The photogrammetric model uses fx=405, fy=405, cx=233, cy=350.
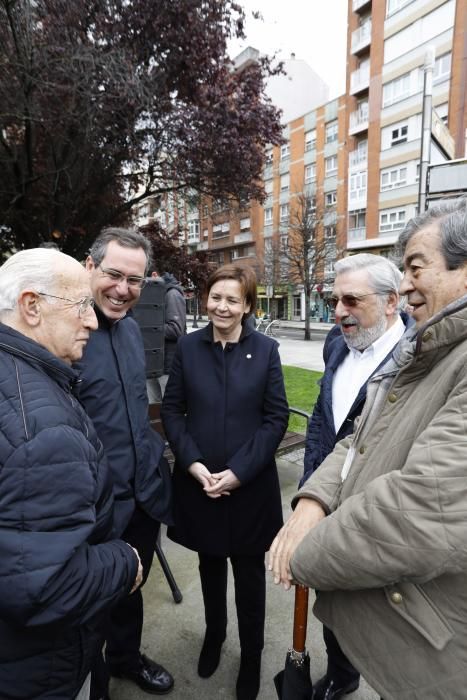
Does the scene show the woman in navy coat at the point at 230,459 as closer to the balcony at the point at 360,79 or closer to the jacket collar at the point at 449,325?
the jacket collar at the point at 449,325

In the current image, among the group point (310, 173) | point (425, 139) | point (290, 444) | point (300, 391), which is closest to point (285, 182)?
point (310, 173)

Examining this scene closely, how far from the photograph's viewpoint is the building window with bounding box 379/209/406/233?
87.5 ft

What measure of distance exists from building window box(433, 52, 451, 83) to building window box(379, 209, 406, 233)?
7317 millimetres

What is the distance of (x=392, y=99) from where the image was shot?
2625 centimetres

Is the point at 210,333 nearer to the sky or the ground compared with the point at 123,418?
nearer to the sky

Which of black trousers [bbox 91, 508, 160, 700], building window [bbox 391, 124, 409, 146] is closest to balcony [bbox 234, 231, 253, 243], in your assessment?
building window [bbox 391, 124, 409, 146]

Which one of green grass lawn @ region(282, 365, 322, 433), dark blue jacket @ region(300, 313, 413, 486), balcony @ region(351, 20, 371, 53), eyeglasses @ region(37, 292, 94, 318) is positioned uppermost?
balcony @ region(351, 20, 371, 53)

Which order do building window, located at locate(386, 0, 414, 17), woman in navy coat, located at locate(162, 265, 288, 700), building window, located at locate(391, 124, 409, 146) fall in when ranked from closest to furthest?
woman in navy coat, located at locate(162, 265, 288, 700)
building window, located at locate(386, 0, 414, 17)
building window, located at locate(391, 124, 409, 146)

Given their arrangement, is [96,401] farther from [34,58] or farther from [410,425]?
[34,58]

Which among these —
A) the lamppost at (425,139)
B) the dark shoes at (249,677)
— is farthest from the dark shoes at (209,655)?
the lamppost at (425,139)

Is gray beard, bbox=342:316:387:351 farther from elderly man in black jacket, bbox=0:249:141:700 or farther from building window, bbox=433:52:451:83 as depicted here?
building window, bbox=433:52:451:83

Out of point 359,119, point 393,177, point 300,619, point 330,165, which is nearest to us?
point 300,619

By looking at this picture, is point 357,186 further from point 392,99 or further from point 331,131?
point 331,131

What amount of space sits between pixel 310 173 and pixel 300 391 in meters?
32.7
